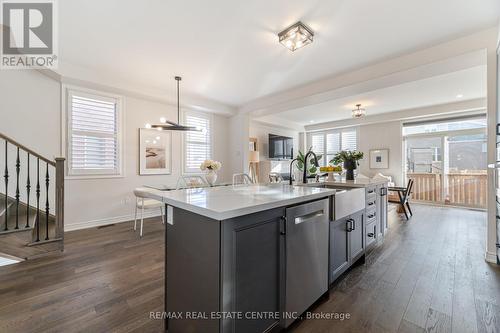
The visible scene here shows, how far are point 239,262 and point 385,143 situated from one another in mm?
7158

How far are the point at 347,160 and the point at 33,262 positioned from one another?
161 inches

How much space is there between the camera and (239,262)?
1.10m

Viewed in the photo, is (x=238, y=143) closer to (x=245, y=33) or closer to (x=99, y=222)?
(x=245, y=33)

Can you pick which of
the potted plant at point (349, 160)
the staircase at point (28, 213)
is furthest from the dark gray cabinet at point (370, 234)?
the staircase at point (28, 213)

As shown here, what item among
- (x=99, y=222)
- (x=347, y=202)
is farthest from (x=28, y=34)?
(x=347, y=202)

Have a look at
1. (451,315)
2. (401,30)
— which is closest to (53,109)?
(401,30)

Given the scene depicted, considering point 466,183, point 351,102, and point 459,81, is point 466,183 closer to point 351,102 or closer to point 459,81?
point 459,81

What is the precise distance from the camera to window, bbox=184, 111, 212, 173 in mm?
5086

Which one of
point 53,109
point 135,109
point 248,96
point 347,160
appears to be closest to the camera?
point 347,160

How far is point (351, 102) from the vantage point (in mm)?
5273

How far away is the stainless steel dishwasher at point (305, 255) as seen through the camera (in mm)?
1371

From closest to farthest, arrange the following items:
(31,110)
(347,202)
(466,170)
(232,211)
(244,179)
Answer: (232,211)
(347,202)
(31,110)
(244,179)
(466,170)

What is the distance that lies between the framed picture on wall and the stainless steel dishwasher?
6109 mm

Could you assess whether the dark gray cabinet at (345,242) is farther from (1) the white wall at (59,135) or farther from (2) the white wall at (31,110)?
(2) the white wall at (31,110)
